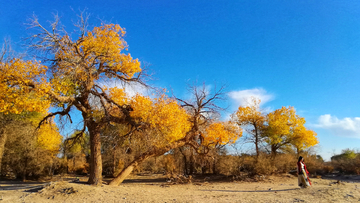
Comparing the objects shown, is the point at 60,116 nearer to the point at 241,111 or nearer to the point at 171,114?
the point at 171,114

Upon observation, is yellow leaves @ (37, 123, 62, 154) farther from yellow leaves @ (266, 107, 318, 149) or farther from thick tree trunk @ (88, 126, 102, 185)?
yellow leaves @ (266, 107, 318, 149)

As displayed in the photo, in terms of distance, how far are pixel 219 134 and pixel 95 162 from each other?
32.5 feet

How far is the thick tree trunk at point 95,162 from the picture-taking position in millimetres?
11930

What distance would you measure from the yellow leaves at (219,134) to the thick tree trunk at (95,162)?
823 cm

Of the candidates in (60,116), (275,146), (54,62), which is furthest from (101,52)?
(275,146)

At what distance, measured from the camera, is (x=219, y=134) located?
729 inches

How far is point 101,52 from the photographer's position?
39.0 feet

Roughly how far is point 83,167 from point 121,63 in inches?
1015

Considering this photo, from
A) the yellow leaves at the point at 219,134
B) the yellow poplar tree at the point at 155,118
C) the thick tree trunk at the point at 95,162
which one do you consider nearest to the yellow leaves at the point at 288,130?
the yellow leaves at the point at 219,134

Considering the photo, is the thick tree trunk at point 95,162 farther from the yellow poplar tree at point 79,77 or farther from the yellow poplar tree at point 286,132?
the yellow poplar tree at point 286,132

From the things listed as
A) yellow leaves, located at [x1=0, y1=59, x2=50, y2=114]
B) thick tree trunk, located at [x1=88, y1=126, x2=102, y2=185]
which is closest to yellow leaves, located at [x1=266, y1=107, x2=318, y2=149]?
thick tree trunk, located at [x1=88, y1=126, x2=102, y2=185]

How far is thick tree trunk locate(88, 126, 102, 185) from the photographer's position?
11.9 meters

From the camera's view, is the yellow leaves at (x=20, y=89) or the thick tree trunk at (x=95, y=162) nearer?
the yellow leaves at (x=20, y=89)

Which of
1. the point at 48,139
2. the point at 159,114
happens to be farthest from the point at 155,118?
the point at 48,139
